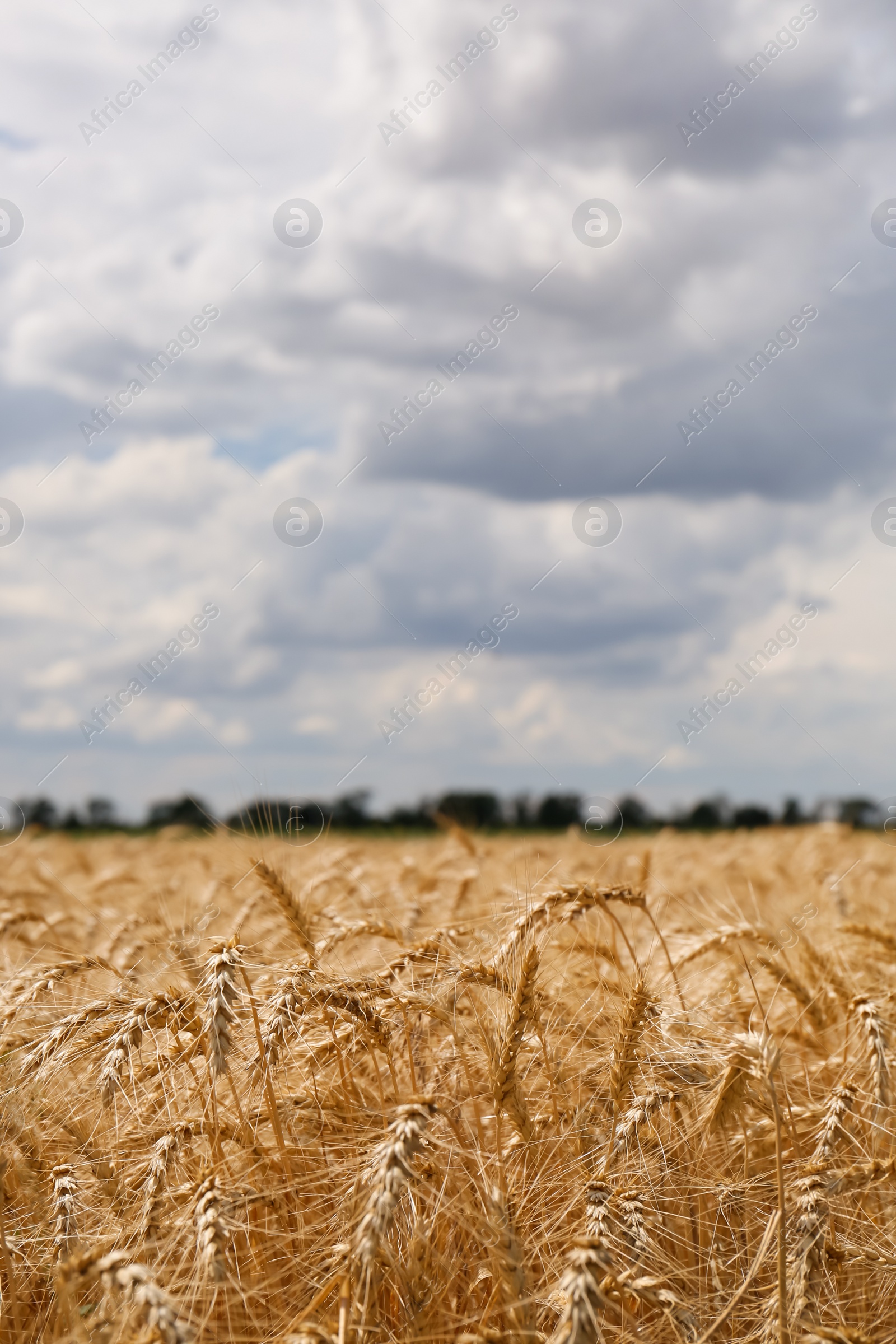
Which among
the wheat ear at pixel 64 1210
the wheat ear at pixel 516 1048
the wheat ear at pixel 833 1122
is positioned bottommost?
the wheat ear at pixel 64 1210

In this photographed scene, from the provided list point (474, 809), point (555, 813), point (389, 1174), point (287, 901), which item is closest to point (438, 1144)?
point (389, 1174)

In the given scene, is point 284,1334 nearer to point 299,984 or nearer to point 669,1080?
point 299,984

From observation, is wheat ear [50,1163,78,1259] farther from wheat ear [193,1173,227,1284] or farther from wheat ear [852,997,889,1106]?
wheat ear [852,997,889,1106]

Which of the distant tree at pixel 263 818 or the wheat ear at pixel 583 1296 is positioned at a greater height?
the distant tree at pixel 263 818

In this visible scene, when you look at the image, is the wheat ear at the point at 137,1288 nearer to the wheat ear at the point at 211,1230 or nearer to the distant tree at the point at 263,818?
the wheat ear at the point at 211,1230

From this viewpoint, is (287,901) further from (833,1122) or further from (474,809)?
(474,809)

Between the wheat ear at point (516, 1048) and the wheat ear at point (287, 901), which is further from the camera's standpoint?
the wheat ear at point (287, 901)

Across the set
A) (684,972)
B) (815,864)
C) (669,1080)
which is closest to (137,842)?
(815,864)

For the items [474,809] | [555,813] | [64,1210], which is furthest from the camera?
[555,813]

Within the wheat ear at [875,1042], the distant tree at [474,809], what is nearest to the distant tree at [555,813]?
the distant tree at [474,809]

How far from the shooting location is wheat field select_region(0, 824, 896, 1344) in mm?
2146

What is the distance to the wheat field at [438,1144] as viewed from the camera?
2.15m

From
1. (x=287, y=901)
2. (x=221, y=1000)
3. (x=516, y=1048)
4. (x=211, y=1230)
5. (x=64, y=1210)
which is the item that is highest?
(x=287, y=901)

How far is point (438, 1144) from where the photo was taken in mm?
2195
